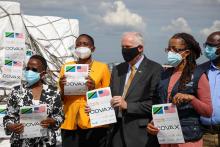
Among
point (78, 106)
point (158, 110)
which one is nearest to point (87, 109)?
point (78, 106)

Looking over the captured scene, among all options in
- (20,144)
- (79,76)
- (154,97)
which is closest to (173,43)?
(154,97)

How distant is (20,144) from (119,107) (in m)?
1.10

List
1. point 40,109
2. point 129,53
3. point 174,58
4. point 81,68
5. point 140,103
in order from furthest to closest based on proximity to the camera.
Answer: point 81,68, point 129,53, point 140,103, point 40,109, point 174,58

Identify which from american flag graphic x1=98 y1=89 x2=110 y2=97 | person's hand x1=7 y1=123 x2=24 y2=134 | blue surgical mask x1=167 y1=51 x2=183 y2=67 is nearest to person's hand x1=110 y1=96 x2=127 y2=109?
american flag graphic x1=98 y1=89 x2=110 y2=97

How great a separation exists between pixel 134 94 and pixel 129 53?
1.46ft

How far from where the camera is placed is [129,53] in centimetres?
485

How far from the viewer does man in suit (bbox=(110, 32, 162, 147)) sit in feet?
15.6

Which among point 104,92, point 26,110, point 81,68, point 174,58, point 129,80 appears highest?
point 174,58

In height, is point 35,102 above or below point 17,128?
above

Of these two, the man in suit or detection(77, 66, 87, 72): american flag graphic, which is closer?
the man in suit

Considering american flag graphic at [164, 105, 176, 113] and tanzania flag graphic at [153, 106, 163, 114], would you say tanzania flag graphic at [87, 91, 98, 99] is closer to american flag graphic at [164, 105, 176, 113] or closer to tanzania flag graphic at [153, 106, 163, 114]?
tanzania flag graphic at [153, 106, 163, 114]

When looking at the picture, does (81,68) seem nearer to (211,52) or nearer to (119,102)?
(119,102)

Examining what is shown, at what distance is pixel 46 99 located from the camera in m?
4.62

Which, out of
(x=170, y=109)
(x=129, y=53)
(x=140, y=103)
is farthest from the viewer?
(x=129, y=53)
